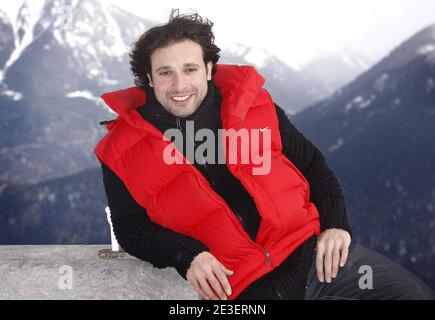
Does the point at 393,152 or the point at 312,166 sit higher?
the point at 393,152

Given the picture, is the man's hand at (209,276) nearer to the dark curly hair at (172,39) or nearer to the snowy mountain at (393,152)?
the dark curly hair at (172,39)

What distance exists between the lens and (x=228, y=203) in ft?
8.59

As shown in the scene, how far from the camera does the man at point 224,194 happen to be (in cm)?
241

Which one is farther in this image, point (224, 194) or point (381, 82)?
point (381, 82)

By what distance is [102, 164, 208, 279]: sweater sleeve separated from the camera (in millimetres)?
2350

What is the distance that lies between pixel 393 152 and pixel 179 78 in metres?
43.7

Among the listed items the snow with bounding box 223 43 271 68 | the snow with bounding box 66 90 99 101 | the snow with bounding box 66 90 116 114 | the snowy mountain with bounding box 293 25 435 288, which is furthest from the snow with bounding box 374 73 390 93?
the snow with bounding box 66 90 99 101

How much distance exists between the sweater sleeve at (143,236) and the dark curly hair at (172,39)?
84cm

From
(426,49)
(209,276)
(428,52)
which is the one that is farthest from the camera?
(426,49)

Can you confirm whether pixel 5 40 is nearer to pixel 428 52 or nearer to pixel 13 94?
pixel 13 94

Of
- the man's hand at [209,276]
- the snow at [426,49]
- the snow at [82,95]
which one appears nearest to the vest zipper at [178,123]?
the man's hand at [209,276]

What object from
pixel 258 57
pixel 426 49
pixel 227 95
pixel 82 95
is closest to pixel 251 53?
pixel 258 57
